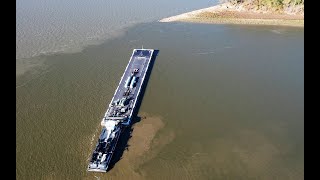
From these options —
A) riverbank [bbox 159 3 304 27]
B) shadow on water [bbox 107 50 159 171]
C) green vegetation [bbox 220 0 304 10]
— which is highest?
green vegetation [bbox 220 0 304 10]

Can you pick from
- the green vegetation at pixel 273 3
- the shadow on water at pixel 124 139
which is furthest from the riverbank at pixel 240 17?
the shadow on water at pixel 124 139

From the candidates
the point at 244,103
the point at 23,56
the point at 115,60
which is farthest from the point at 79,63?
the point at 244,103

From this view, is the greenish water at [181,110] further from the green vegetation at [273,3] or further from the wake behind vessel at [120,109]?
the green vegetation at [273,3]

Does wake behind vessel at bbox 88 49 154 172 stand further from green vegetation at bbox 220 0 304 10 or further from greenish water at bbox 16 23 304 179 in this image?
green vegetation at bbox 220 0 304 10

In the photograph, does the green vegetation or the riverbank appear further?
the green vegetation

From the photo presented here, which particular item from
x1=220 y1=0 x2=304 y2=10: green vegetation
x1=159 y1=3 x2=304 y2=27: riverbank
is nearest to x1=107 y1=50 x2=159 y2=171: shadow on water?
x1=159 y1=3 x2=304 y2=27: riverbank
